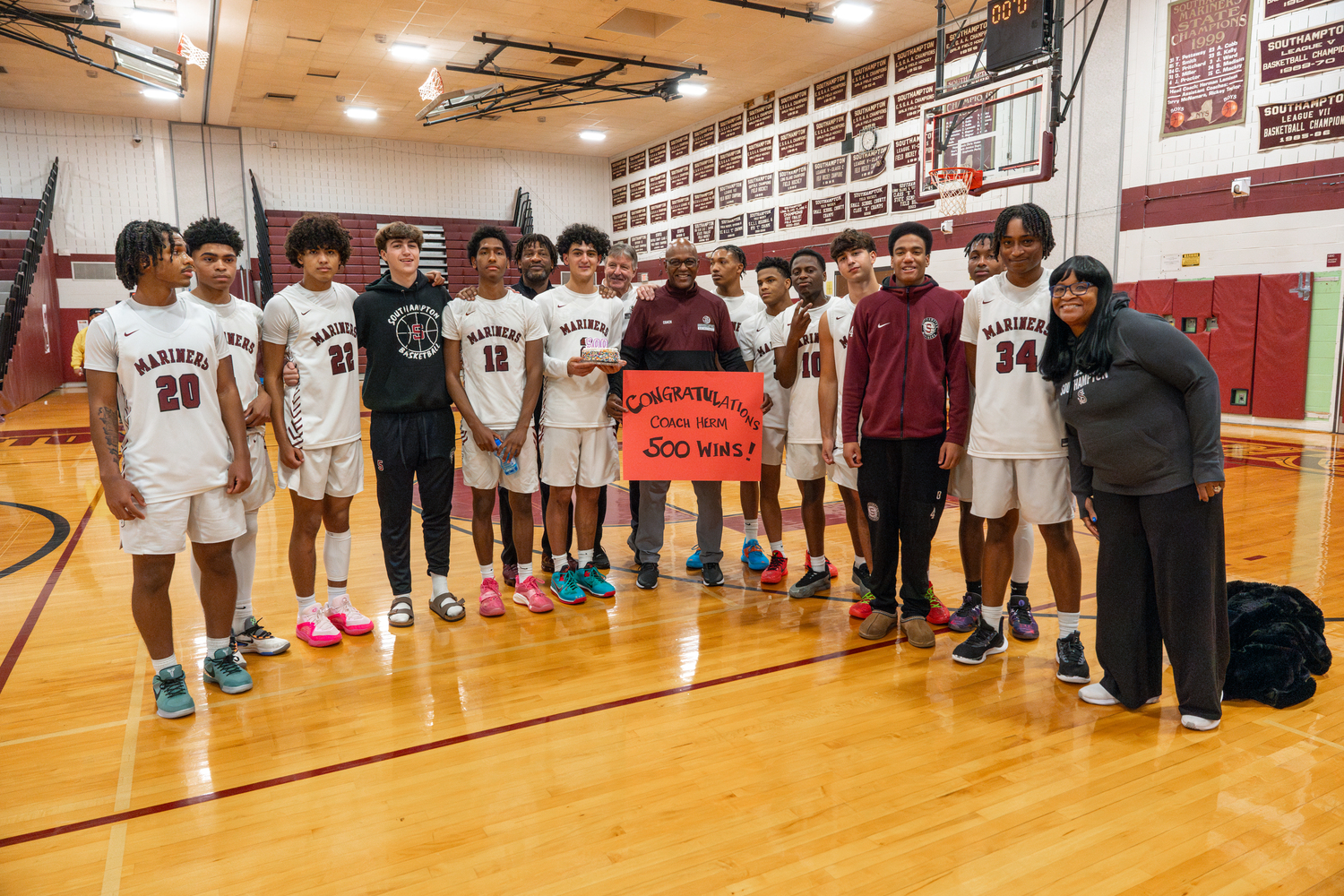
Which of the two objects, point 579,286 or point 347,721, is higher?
point 579,286

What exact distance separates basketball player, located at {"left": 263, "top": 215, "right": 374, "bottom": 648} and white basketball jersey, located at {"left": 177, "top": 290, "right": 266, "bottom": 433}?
6 centimetres

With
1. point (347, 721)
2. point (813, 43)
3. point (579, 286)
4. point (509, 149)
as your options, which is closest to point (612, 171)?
point (509, 149)

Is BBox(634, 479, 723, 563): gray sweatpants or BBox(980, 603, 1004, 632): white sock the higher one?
BBox(634, 479, 723, 563): gray sweatpants

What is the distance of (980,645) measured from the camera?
3453 millimetres

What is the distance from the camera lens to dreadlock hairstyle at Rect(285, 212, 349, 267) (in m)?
3.61

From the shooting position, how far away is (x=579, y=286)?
170 inches

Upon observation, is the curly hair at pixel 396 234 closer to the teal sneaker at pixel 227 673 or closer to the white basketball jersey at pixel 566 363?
the white basketball jersey at pixel 566 363

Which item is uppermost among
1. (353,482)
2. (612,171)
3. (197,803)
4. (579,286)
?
(612,171)

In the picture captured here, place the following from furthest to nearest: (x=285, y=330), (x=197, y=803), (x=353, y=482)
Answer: (x=353, y=482)
(x=285, y=330)
(x=197, y=803)

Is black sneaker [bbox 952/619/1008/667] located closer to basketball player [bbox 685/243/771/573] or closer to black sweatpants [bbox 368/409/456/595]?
basketball player [bbox 685/243/771/573]

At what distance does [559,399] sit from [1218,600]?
2943 mm

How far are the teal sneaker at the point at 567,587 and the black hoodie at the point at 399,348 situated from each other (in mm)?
1150

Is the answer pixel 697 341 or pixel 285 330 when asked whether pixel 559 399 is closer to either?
pixel 697 341

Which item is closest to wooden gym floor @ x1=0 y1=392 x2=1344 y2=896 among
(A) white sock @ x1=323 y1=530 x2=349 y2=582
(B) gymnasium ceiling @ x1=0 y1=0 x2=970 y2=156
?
(A) white sock @ x1=323 y1=530 x2=349 y2=582
